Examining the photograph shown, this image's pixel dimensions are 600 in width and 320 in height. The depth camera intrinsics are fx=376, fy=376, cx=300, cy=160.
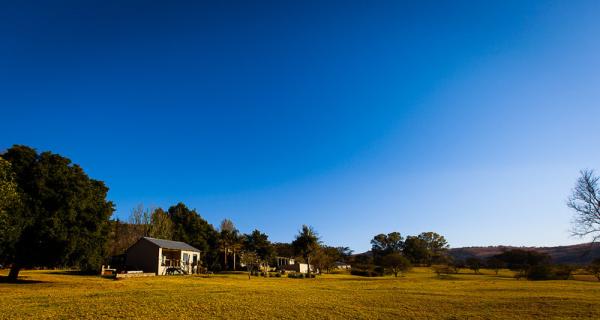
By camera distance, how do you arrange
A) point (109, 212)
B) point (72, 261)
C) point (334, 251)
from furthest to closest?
point (334, 251) < point (109, 212) < point (72, 261)

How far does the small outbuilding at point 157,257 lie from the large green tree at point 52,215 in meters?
16.8

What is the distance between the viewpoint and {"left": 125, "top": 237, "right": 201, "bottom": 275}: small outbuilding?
56.6m

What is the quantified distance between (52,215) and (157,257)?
2372 cm

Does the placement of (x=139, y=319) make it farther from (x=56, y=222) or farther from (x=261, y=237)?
(x=261, y=237)

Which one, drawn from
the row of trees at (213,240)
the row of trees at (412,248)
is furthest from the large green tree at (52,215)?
the row of trees at (412,248)

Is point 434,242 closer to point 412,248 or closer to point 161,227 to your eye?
point 412,248

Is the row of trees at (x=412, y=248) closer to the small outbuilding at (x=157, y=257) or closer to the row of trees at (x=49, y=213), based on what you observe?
the small outbuilding at (x=157, y=257)

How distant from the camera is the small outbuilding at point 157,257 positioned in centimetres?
5656

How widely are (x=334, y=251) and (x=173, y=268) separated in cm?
5445

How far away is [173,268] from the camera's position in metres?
58.8

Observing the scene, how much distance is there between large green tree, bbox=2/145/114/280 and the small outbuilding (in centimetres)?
1685

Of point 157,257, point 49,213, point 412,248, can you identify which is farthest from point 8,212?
point 412,248

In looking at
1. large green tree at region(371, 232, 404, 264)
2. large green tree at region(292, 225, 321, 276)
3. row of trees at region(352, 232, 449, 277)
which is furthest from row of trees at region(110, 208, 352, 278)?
large green tree at region(371, 232, 404, 264)

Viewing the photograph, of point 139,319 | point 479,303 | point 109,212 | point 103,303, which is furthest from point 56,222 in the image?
point 479,303
